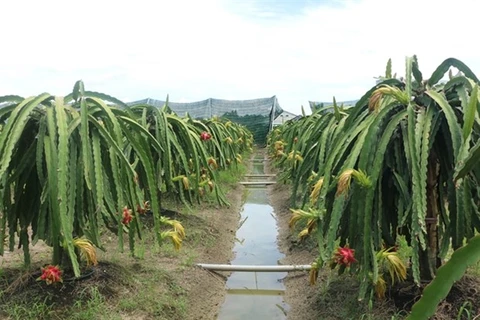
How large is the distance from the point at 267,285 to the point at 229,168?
520cm

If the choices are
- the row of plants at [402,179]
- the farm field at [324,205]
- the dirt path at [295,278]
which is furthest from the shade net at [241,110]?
the row of plants at [402,179]

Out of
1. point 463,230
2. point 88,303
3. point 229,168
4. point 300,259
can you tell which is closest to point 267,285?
point 300,259

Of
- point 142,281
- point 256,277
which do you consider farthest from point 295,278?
point 142,281

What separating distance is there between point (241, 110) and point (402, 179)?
17630mm

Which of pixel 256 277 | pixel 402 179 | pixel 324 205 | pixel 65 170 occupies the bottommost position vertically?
pixel 256 277

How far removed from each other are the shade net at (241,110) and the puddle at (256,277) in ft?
40.1

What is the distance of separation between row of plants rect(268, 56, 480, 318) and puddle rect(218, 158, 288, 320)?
859mm

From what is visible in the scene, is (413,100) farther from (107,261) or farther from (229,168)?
(229,168)

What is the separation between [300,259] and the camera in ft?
13.3

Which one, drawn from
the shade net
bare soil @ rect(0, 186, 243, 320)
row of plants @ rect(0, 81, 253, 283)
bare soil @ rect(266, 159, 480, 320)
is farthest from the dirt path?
the shade net

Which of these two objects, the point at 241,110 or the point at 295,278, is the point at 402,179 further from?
the point at 241,110

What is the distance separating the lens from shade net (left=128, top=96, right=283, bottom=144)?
18.7m

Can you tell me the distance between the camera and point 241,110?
1981 centimetres

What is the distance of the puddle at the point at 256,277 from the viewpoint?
3271 millimetres
